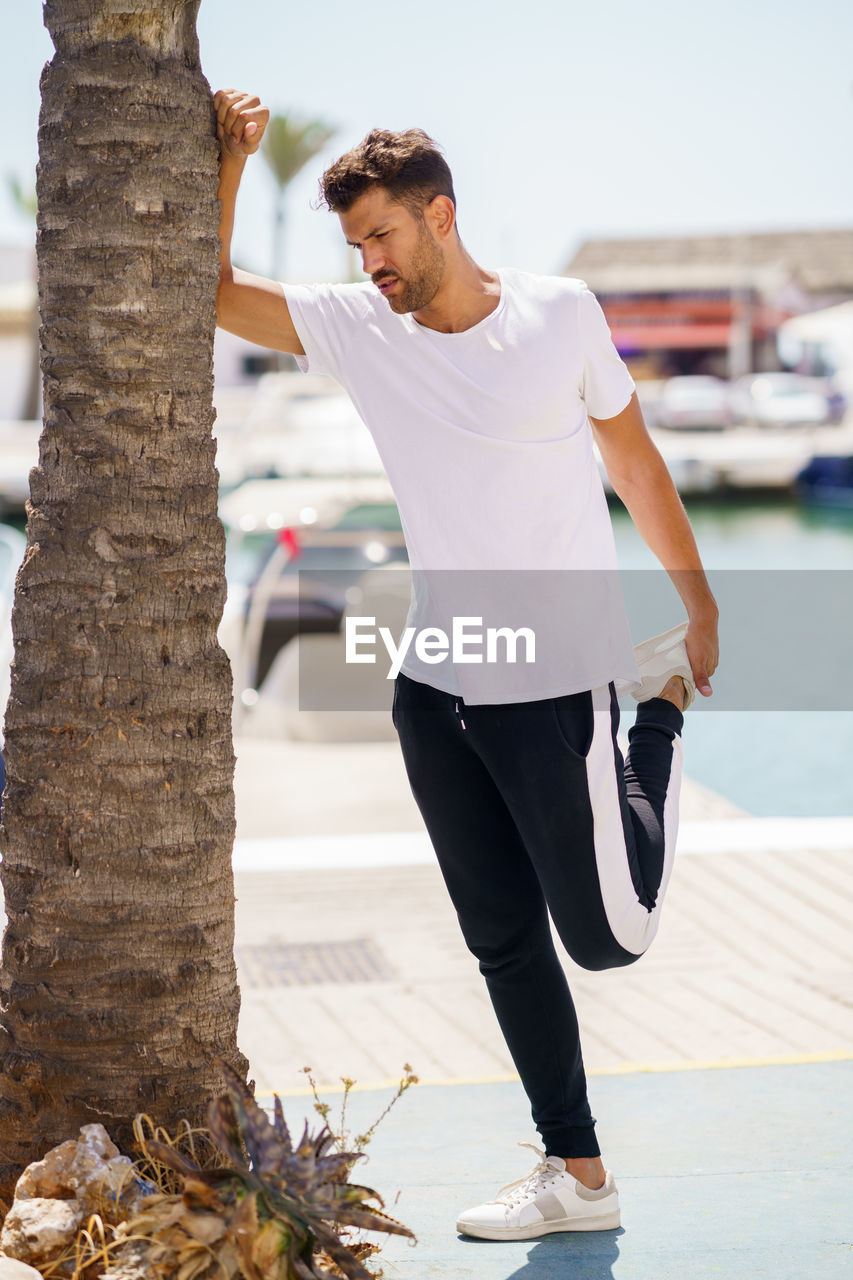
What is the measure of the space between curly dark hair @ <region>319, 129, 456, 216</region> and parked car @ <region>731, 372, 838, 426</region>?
40815 millimetres

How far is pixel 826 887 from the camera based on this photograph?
5.96 m

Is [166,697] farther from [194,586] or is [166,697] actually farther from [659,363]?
[659,363]

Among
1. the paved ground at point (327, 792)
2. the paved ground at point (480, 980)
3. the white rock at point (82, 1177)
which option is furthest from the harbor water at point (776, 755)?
the white rock at point (82, 1177)

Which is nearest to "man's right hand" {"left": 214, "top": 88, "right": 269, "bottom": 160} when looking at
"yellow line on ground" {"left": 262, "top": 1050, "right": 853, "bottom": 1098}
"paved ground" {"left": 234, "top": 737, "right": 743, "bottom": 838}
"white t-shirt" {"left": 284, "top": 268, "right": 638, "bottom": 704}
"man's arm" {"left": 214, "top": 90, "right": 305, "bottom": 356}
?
"man's arm" {"left": 214, "top": 90, "right": 305, "bottom": 356}

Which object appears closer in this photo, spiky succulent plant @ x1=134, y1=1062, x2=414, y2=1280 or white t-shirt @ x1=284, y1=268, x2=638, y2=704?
spiky succulent plant @ x1=134, y1=1062, x2=414, y2=1280

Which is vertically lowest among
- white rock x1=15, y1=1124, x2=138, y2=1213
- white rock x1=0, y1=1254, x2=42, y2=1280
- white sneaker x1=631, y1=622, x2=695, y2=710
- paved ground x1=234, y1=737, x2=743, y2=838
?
paved ground x1=234, y1=737, x2=743, y2=838

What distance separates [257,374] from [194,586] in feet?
185

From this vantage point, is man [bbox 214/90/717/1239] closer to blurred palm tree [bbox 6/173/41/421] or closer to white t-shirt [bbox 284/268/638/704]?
white t-shirt [bbox 284/268/638/704]

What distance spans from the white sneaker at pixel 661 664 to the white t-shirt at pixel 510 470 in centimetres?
26

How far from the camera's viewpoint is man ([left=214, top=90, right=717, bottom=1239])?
2.64m

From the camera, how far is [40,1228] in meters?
2.35

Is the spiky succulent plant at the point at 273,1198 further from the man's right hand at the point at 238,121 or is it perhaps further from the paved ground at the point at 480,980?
the paved ground at the point at 480,980

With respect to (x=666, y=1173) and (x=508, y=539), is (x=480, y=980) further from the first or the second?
(x=508, y=539)

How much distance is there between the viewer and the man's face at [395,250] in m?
2.62
